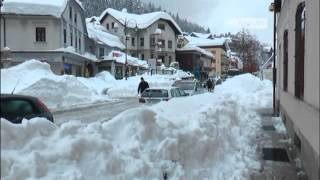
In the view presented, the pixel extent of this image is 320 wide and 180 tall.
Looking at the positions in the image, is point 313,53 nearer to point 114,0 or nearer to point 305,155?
point 305,155

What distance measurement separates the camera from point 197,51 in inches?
3939

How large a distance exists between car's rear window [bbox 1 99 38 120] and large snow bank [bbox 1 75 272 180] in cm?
44

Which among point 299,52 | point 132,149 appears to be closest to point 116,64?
point 299,52

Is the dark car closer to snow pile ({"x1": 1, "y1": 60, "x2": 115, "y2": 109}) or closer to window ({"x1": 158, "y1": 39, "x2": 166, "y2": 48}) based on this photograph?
snow pile ({"x1": 1, "y1": 60, "x2": 115, "y2": 109})

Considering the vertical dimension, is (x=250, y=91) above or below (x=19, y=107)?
below

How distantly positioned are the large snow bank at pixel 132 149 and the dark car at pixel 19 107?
16.5 inches

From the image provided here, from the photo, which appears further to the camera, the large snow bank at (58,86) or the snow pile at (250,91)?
the snow pile at (250,91)

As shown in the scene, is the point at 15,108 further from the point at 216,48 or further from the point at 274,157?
the point at 216,48

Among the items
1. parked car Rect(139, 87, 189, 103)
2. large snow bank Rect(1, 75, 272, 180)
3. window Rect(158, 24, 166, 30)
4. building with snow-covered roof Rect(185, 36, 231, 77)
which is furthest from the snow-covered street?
building with snow-covered roof Rect(185, 36, 231, 77)

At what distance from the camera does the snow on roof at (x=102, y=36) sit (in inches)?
2397

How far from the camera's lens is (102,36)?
6638 centimetres

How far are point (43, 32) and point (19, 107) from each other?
445 inches

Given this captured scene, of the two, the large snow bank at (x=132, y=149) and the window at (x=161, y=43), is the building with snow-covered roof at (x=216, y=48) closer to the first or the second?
the window at (x=161, y=43)

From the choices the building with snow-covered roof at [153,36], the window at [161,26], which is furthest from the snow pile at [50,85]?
the window at [161,26]
